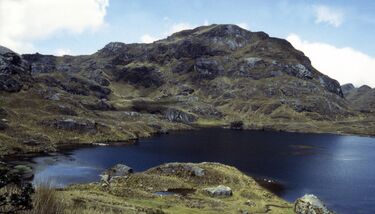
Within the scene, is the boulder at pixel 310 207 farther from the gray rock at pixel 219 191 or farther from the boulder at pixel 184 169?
the boulder at pixel 184 169

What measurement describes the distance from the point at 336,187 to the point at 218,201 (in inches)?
2227

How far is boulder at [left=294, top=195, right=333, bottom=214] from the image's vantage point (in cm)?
8519

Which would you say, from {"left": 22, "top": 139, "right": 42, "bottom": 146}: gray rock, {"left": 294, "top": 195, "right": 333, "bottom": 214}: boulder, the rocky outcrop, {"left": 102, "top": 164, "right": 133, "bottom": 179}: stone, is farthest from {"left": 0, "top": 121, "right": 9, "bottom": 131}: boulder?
{"left": 294, "top": 195, "right": 333, "bottom": 214}: boulder

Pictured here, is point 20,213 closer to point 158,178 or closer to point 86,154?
point 158,178

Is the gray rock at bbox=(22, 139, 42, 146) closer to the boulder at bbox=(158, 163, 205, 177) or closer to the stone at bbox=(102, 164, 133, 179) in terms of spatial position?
the stone at bbox=(102, 164, 133, 179)

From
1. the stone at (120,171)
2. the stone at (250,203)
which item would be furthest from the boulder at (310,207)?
the stone at (120,171)

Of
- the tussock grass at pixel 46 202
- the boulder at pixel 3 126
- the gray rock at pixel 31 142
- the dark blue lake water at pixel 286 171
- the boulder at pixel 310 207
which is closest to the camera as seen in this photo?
the tussock grass at pixel 46 202

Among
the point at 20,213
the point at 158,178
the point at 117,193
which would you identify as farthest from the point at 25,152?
the point at 20,213

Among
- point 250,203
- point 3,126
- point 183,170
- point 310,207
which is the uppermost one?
point 3,126

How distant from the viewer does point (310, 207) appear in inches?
3381

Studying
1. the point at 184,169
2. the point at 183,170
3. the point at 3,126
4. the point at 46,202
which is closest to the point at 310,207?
the point at 183,170

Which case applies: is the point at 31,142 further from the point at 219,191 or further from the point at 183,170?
the point at 219,191

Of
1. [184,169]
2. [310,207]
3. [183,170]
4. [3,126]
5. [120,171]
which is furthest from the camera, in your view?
[3,126]

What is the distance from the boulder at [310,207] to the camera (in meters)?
85.2
